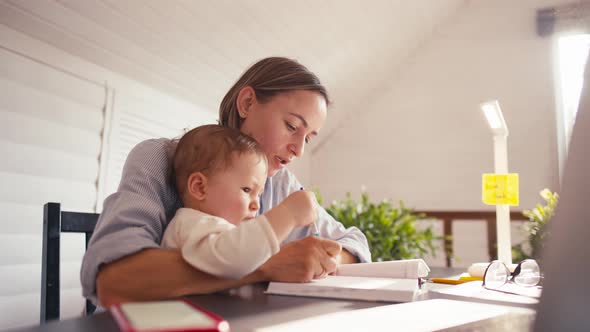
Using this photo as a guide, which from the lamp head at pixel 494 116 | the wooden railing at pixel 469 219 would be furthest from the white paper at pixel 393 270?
the wooden railing at pixel 469 219

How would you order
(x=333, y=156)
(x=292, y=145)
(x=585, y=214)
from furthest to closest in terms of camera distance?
(x=333, y=156) → (x=292, y=145) → (x=585, y=214)

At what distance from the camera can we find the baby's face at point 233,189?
94 cm

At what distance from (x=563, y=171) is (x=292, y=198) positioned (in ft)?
1.80

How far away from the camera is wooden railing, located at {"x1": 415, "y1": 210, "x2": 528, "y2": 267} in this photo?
4.36 metres

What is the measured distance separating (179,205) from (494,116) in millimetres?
1214

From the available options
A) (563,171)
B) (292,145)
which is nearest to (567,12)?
(292,145)

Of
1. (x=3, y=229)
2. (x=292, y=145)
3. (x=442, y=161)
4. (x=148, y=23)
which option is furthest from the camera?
(x=442, y=161)

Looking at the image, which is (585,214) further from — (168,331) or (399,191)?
(399,191)

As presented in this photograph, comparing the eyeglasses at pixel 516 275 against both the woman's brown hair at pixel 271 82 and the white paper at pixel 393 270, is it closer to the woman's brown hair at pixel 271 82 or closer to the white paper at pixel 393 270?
the white paper at pixel 393 270

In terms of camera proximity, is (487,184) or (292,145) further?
(487,184)

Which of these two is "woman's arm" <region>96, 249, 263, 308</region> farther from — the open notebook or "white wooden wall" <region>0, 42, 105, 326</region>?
"white wooden wall" <region>0, 42, 105, 326</region>

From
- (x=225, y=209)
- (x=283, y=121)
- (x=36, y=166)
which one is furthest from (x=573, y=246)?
(x=36, y=166)

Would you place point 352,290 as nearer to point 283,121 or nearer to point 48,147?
point 283,121

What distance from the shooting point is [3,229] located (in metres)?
2.08
